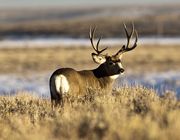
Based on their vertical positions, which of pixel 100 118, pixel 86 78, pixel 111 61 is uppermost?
pixel 111 61

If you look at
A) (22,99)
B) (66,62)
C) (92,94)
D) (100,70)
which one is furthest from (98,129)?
(66,62)

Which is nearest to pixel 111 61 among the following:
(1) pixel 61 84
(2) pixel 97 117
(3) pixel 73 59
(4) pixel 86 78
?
(4) pixel 86 78

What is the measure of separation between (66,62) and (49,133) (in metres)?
26.9

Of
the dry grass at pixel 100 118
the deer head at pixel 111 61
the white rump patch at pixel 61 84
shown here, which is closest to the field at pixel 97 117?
the dry grass at pixel 100 118

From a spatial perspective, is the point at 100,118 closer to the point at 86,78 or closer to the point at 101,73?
the point at 86,78

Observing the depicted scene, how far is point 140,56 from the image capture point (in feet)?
120

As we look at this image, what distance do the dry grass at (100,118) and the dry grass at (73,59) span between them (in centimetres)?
1861

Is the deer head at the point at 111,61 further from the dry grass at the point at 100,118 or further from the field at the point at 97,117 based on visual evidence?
the dry grass at the point at 100,118

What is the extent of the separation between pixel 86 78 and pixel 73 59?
76.8ft

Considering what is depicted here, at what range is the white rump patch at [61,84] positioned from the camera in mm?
11498

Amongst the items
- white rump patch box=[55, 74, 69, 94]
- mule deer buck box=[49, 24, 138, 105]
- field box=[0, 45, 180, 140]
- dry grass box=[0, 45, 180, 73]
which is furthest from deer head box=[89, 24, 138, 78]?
dry grass box=[0, 45, 180, 73]

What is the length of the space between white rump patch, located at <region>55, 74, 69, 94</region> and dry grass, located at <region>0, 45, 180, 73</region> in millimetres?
18023

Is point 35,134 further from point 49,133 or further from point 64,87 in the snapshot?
point 64,87

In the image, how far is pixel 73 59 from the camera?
36031 millimetres
